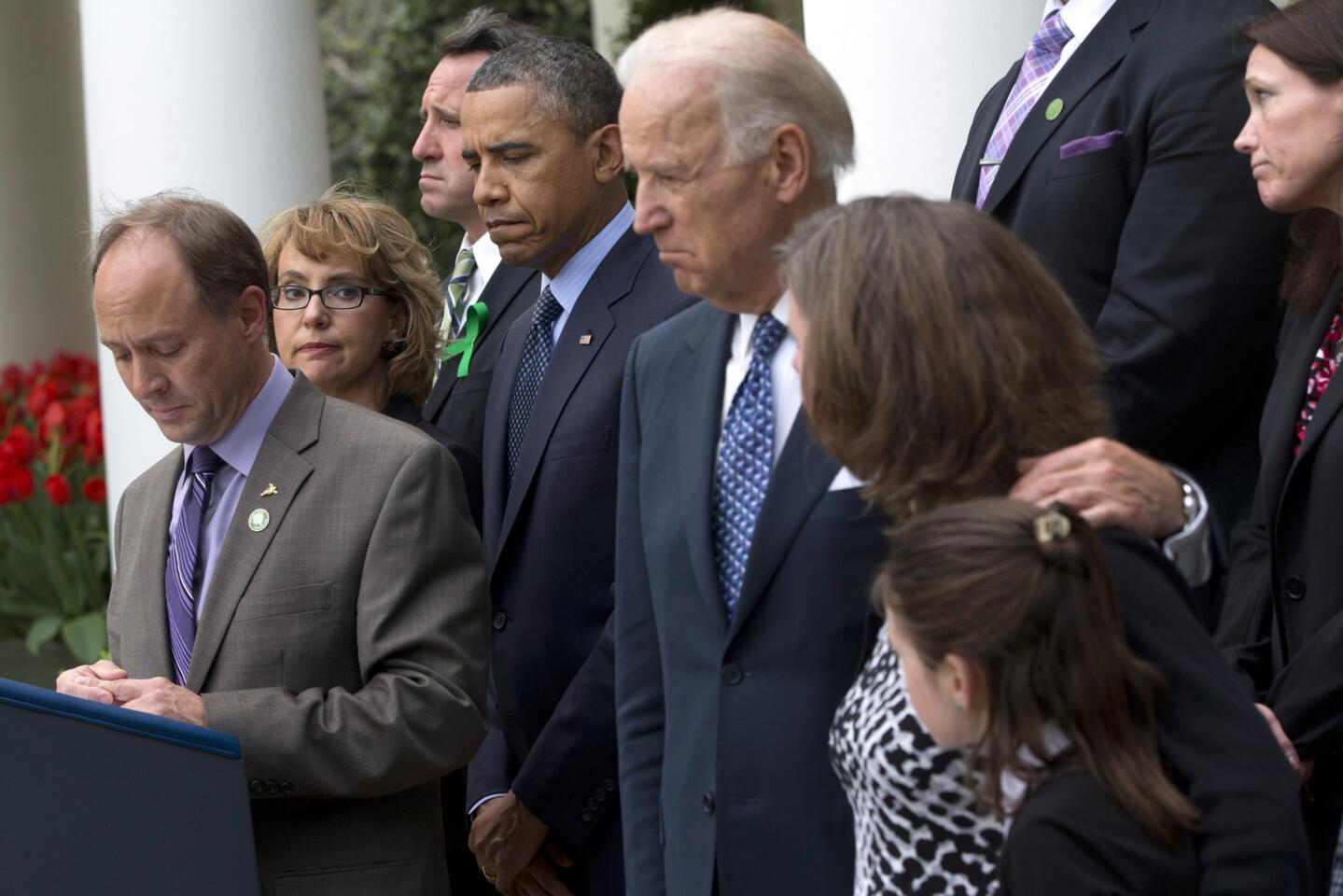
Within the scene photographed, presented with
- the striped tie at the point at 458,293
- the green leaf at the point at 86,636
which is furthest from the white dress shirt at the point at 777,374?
the green leaf at the point at 86,636

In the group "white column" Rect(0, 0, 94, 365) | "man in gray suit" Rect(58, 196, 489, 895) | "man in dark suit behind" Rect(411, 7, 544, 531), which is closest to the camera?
"man in gray suit" Rect(58, 196, 489, 895)

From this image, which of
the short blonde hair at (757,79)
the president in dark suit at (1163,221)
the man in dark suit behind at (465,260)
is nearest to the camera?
the short blonde hair at (757,79)

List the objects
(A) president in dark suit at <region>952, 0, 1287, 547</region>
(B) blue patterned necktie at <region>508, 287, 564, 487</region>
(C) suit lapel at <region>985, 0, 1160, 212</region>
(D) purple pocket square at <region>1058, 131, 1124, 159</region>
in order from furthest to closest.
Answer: (B) blue patterned necktie at <region>508, 287, 564, 487</region> < (C) suit lapel at <region>985, 0, 1160, 212</region> < (D) purple pocket square at <region>1058, 131, 1124, 159</region> < (A) president in dark suit at <region>952, 0, 1287, 547</region>

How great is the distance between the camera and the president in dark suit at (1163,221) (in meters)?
3.30

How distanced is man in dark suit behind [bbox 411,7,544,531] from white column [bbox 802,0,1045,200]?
0.87 metres

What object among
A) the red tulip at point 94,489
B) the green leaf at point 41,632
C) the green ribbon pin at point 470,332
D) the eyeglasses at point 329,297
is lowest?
the green leaf at point 41,632

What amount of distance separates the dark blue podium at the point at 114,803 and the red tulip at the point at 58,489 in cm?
591

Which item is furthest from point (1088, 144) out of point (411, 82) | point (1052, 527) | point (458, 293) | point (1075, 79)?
point (411, 82)

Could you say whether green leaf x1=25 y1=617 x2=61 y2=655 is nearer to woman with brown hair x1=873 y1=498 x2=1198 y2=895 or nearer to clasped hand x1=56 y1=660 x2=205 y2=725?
clasped hand x1=56 y1=660 x2=205 y2=725

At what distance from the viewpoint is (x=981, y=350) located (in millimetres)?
2174

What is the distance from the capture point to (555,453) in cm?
380

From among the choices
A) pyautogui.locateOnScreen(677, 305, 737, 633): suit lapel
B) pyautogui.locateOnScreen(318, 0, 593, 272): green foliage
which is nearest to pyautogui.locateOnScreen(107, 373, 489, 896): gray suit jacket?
pyautogui.locateOnScreen(677, 305, 737, 633): suit lapel

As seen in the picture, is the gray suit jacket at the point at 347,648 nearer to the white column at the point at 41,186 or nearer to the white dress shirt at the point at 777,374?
the white dress shirt at the point at 777,374

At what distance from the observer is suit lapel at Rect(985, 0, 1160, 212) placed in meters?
3.57
